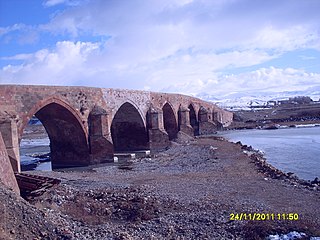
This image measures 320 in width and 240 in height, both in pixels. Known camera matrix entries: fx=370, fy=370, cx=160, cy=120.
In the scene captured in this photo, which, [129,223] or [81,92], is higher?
[81,92]

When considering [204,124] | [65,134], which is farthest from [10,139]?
[204,124]

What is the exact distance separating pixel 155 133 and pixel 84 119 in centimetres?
760

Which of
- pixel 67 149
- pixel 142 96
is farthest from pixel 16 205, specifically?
pixel 142 96

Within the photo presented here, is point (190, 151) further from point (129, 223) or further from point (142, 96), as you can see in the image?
point (129, 223)

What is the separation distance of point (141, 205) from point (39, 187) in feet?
8.49

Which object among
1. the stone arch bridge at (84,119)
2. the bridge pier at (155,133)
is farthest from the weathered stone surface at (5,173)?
the bridge pier at (155,133)

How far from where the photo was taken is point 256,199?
901cm

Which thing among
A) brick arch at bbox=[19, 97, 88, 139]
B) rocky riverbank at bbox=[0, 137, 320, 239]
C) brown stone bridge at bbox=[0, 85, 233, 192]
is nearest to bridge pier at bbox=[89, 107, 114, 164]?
brown stone bridge at bbox=[0, 85, 233, 192]

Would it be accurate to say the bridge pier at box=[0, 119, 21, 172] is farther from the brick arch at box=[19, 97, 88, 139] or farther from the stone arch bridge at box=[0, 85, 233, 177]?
the brick arch at box=[19, 97, 88, 139]

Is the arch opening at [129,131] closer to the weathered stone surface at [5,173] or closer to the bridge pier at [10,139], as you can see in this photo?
the bridge pier at [10,139]

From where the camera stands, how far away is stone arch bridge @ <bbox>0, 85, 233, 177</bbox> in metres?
14.6

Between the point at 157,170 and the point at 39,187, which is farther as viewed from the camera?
the point at 157,170

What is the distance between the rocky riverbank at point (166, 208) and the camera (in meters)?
6.51

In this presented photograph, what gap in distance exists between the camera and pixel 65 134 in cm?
1945
